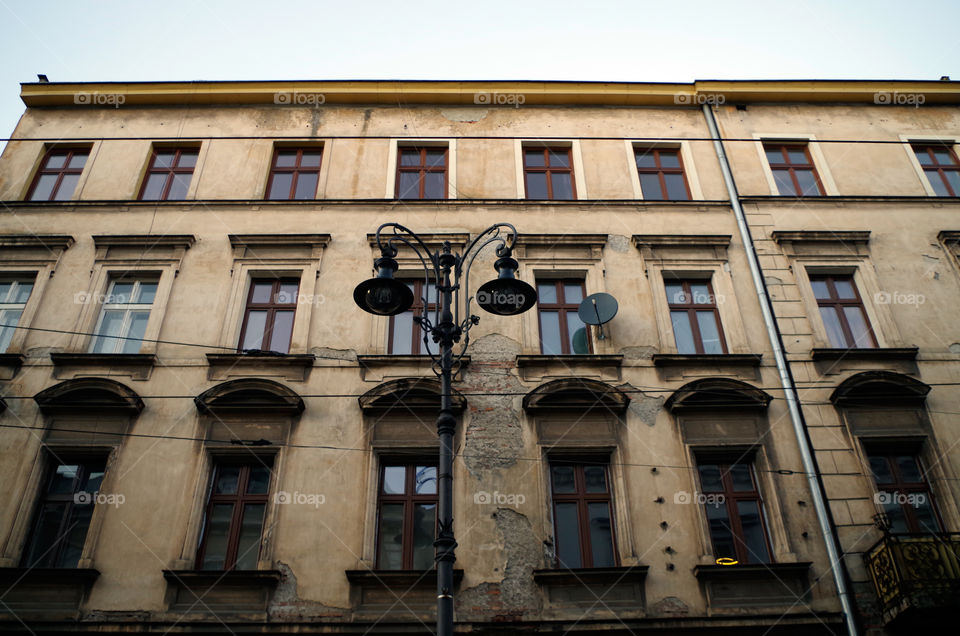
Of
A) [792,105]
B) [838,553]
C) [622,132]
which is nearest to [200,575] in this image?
[838,553]

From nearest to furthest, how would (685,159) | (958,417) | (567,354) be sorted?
1. (958,417)
2. (567,354)
3. (685,159)

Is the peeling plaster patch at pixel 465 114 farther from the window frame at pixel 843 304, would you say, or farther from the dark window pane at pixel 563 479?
the dark window pane at pixel 563 479

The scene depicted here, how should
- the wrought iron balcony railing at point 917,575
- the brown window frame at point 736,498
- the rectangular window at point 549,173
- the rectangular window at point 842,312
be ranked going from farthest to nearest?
the rectangular window at point 549,173
the rectangular window at point 842,312
the brown window frame at point 736,498
the wrought iron balcony railing at point 917,575

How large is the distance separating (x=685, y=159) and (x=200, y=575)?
495 inches

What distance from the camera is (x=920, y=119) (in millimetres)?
16484

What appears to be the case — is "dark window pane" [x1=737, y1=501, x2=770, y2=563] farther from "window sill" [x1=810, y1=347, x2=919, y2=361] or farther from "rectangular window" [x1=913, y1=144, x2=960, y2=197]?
"rectangular window" [x1=913, y1=144, x2=960, y2=197]

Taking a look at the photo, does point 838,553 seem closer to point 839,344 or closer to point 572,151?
point 839,344

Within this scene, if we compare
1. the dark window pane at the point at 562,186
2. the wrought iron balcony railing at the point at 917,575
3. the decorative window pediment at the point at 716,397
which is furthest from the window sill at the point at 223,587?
the dark window pane at the point at 562,186

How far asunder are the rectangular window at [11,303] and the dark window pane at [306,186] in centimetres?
541

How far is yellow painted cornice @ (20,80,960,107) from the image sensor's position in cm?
1631

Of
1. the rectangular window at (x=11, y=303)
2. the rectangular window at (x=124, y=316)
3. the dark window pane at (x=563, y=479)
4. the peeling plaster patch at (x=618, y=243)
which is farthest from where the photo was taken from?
the peeling plaster patch at (x=618, y=243)

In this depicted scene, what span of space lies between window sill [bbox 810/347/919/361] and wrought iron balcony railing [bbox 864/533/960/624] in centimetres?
343

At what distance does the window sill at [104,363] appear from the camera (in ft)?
39.5

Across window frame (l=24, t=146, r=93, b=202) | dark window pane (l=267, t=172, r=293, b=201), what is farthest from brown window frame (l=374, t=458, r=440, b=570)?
window frame (l=24, t=146, r=93, b=202)
